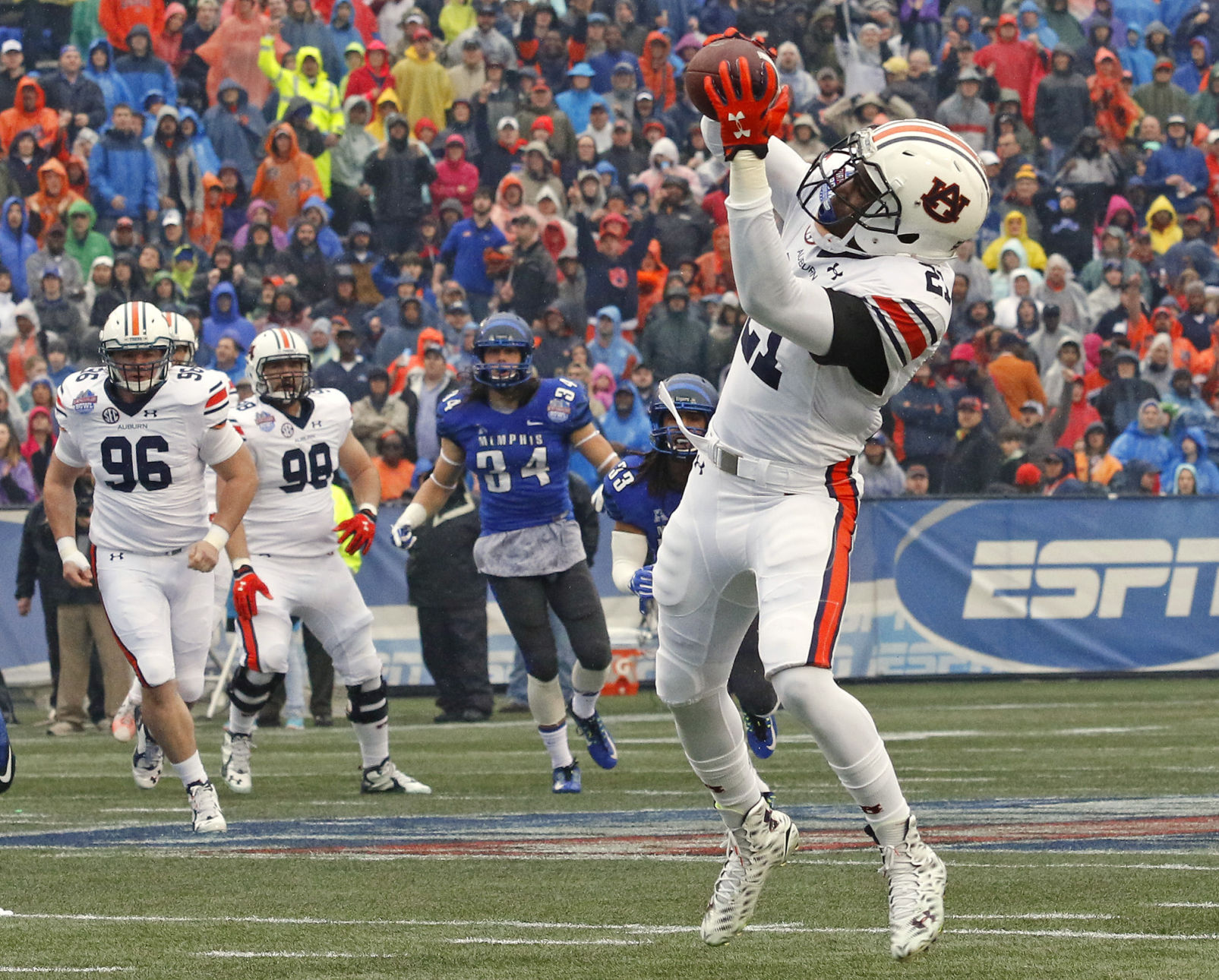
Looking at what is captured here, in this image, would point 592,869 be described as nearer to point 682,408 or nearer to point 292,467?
point 682,408

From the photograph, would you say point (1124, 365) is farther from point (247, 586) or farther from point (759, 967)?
point (759, 967)

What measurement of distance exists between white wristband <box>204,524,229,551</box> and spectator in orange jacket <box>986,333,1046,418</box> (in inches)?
374

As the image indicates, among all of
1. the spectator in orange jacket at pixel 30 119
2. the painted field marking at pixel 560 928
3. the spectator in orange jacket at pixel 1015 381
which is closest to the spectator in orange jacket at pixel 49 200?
the spectator in orange jacket at pixel 30 119

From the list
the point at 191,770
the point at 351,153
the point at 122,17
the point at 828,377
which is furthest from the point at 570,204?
the point at 828,377

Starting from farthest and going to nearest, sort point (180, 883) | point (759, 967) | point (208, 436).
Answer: point (208, 436)
point (180, 883)
point (759, 967)

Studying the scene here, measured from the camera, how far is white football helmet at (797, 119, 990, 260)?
4.77 metres

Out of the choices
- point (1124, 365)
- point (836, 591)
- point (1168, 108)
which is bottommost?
point (1124, 365)

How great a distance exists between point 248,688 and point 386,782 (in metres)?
0.73

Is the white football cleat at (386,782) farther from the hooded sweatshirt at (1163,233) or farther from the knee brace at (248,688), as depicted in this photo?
the hooded sweatshirt at (1163,233)

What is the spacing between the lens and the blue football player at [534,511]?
900 cm

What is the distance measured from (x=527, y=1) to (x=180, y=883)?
47.4ft

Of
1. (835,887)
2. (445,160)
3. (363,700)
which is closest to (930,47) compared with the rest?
(445,160)

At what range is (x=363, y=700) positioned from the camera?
9039 mm

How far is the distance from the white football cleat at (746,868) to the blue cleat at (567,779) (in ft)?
12.2
